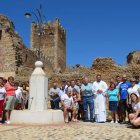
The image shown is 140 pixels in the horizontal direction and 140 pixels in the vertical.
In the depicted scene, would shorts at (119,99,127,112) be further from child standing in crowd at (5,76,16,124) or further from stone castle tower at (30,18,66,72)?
stone castle tower at (30,18,66,72)

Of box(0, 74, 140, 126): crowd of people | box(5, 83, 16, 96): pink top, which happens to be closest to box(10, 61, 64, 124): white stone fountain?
box(0, 74, 140, 126): crowd of people

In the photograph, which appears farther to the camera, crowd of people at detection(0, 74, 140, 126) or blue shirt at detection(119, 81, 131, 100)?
blue shirt at detection(119, 81, 131, 100)

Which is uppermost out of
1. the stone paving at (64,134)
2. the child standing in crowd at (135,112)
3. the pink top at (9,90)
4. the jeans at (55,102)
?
the pink top at (9,90)

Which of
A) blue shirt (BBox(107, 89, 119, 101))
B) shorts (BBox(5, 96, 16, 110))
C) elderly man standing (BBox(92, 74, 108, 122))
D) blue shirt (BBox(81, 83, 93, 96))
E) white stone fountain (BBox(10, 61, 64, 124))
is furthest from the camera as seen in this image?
blue shirt (BBox(81, 83, 93, 96))

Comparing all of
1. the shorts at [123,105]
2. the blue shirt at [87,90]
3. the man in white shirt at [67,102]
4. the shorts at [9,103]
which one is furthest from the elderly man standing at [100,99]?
the shorts at [9,103]

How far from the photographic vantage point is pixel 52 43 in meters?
56.9

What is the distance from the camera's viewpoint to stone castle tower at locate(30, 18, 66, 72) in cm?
5594

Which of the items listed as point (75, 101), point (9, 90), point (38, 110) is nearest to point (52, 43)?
point (75, 101)

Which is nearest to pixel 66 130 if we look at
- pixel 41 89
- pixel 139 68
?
pixel 41 89

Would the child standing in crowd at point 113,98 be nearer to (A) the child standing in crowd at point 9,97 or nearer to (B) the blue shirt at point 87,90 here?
(B) the blue shirt at point 87,90

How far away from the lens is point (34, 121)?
34.6 feet

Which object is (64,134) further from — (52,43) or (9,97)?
(52,43)

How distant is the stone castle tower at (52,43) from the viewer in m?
55.9

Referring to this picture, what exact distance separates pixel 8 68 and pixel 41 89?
17.9m
